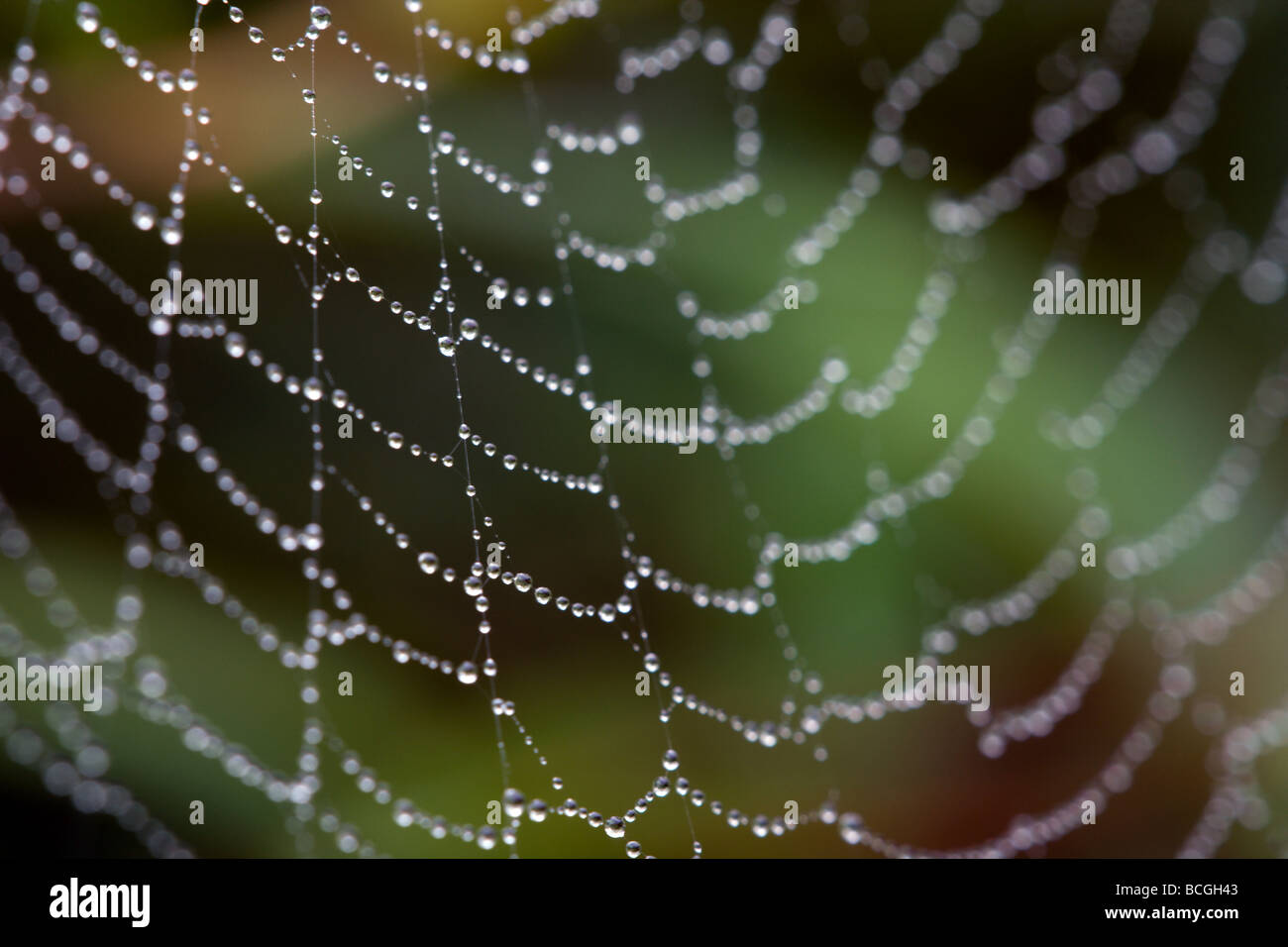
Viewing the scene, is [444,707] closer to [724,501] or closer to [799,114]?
[724,501]

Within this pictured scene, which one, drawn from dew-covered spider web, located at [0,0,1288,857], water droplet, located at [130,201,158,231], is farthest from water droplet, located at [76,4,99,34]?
water droplet, located at [130,201,158,231]

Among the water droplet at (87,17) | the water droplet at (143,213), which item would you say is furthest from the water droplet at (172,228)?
the water droplet at (87,17)

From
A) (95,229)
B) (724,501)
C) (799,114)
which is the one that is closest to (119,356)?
(95,229)

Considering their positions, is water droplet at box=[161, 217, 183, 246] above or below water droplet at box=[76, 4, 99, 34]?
below

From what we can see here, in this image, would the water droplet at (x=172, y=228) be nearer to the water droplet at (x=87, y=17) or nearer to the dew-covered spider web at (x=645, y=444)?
the dew-covered spider web at (x=645, y=444)

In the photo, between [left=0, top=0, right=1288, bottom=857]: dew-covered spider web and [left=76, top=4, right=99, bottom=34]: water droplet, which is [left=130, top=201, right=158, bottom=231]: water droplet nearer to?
[left=0, top=0, right=1288, bottom=857]: dew-covered spider web

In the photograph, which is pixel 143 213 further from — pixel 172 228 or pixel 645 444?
pixel 645 444

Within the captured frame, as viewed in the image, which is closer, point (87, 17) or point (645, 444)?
point (87, 17)

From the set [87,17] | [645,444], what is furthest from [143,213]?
[645,444]
